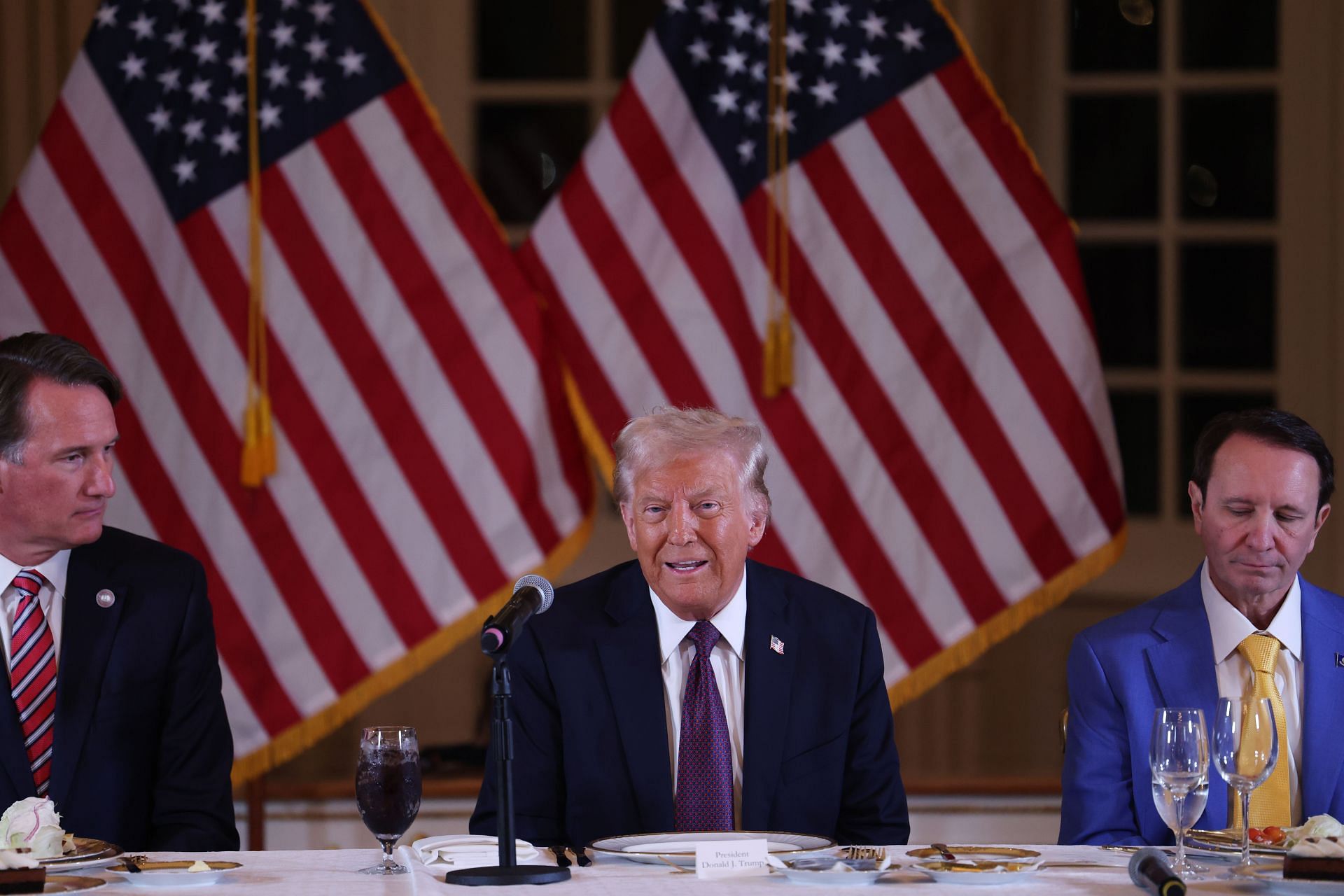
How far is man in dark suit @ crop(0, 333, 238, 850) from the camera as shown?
8.34 ft

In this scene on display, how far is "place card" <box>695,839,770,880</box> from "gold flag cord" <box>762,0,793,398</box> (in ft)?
6.92

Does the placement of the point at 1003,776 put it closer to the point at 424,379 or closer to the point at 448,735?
the point at 448,735

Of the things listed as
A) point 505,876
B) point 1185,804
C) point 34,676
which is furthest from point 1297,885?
point 34,676

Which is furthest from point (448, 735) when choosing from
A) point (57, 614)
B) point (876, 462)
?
point (57, 614)

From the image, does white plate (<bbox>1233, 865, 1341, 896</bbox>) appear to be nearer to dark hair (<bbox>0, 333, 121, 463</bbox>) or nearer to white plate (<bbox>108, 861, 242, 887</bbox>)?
white plate (<bbox>108, 861, 242, 887</bbox>)

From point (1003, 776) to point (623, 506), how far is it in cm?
217

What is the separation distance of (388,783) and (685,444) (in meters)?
0.80

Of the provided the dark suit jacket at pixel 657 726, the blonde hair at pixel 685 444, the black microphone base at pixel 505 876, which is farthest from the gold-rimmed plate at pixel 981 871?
the blonde hair at pixel 685 444

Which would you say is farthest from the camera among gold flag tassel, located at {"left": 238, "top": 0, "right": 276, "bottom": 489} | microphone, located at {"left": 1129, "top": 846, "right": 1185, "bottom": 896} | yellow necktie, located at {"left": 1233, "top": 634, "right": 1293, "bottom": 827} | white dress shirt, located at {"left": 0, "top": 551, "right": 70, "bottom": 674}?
gold flag tassel, located at {"left": 238, "top": 0, "right": 276, "bottom": 489}

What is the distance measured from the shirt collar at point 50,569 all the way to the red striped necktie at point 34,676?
15 mm

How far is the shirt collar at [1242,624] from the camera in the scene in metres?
2.50

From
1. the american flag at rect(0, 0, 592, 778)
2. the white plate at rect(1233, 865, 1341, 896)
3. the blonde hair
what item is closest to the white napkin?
the blonde hair

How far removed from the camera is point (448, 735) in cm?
443

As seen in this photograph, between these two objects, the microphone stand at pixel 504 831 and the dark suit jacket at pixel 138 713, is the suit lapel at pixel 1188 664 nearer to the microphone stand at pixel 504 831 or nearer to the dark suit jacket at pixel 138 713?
the microphone stand at pixel 504 831
